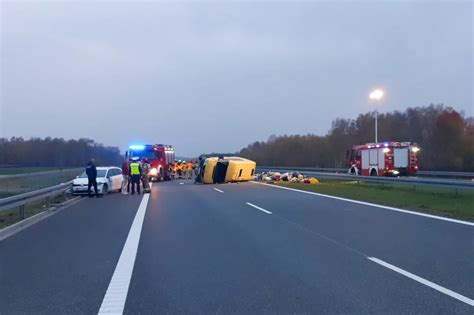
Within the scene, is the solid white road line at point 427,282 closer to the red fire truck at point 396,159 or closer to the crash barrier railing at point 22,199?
the crash barrier railing at point 22,199

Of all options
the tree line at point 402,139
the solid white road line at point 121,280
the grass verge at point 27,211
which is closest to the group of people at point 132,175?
the grass verge at point 27,211

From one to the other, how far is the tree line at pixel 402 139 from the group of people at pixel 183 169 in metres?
24.7

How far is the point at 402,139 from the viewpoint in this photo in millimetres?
79125

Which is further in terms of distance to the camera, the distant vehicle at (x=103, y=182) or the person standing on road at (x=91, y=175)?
the distant vehicle at (x=103, y=182)

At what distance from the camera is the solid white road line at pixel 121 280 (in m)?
6.10

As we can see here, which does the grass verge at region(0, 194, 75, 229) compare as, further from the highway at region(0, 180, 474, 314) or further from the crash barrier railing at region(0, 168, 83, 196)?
the highway at region(0, 180, 474, 314)

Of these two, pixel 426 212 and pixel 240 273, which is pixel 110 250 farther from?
pixel 426 212

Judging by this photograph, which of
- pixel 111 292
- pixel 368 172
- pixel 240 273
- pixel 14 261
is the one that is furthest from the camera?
pixel 368 172

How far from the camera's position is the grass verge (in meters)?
15.3

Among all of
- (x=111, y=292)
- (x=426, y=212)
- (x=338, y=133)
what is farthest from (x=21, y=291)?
(x=338, y=133)

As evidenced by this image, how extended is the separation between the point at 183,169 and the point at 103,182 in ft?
95.6

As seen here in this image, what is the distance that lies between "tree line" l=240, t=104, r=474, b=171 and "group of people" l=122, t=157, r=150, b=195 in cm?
3474

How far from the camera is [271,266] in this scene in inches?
323

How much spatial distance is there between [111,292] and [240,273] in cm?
203
